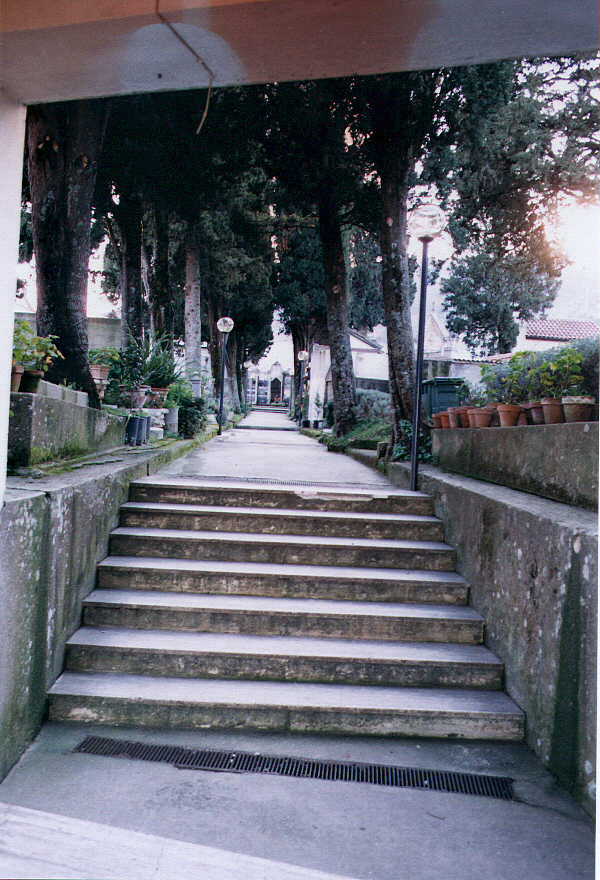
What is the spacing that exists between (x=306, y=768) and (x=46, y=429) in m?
2.54

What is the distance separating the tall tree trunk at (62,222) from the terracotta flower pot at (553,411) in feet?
14.0

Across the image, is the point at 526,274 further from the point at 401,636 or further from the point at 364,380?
the point at 364,380

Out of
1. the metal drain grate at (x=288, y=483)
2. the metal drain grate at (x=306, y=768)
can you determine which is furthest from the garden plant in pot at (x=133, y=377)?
the metal drain grate at (x=306, y=768)

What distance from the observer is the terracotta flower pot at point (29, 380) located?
12.0 ft

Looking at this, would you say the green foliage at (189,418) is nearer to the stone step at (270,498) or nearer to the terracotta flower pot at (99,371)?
the terracotta flower pot at (99,371)

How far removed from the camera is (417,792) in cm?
243

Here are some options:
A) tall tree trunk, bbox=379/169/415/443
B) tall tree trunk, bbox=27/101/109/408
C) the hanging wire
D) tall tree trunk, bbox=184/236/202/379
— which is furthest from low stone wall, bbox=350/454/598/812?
tall tree trunk, bbox=184/236/202/379

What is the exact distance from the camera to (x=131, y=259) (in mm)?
13625

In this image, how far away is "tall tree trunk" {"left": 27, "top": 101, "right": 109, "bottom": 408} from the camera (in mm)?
6004

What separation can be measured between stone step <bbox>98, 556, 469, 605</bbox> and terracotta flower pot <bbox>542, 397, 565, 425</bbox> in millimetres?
1136

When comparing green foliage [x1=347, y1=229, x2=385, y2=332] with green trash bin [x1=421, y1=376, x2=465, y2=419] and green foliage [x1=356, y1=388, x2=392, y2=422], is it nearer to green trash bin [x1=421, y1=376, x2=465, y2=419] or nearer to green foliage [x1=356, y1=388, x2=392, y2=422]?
green foliage [x1=356, y1=388, x2=392, y2=422]

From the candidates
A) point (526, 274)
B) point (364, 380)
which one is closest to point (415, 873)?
point (526, 274)

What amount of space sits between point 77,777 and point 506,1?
3.38 m

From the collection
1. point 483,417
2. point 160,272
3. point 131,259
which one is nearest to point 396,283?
point 483,417
